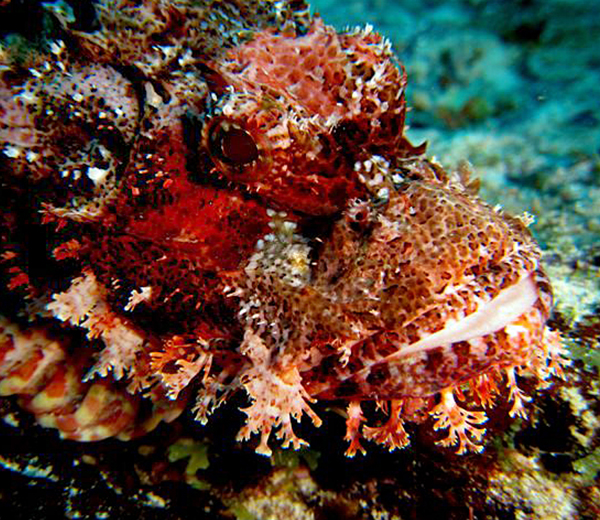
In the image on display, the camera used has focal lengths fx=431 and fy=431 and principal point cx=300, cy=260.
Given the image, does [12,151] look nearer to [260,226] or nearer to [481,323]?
[260,226]

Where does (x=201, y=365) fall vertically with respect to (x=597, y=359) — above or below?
below

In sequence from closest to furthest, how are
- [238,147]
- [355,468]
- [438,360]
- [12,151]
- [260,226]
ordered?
[438,360]
[238,147]
[260,226]
[12,151]
[355,468]

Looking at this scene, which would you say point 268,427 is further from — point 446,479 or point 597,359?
point 597,359

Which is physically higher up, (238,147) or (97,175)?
(238,147)

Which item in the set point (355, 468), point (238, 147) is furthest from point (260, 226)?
point (355, 468)

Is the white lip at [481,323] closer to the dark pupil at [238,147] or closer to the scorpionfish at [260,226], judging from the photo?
the scorpionfish at [260,226]

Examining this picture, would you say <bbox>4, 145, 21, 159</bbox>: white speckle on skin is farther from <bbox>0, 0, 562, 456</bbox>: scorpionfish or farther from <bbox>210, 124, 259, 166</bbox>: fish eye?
<bbox>210, 124, 259, 166</bbox>: fish eye

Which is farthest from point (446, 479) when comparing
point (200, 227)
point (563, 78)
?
point (563, 78)
